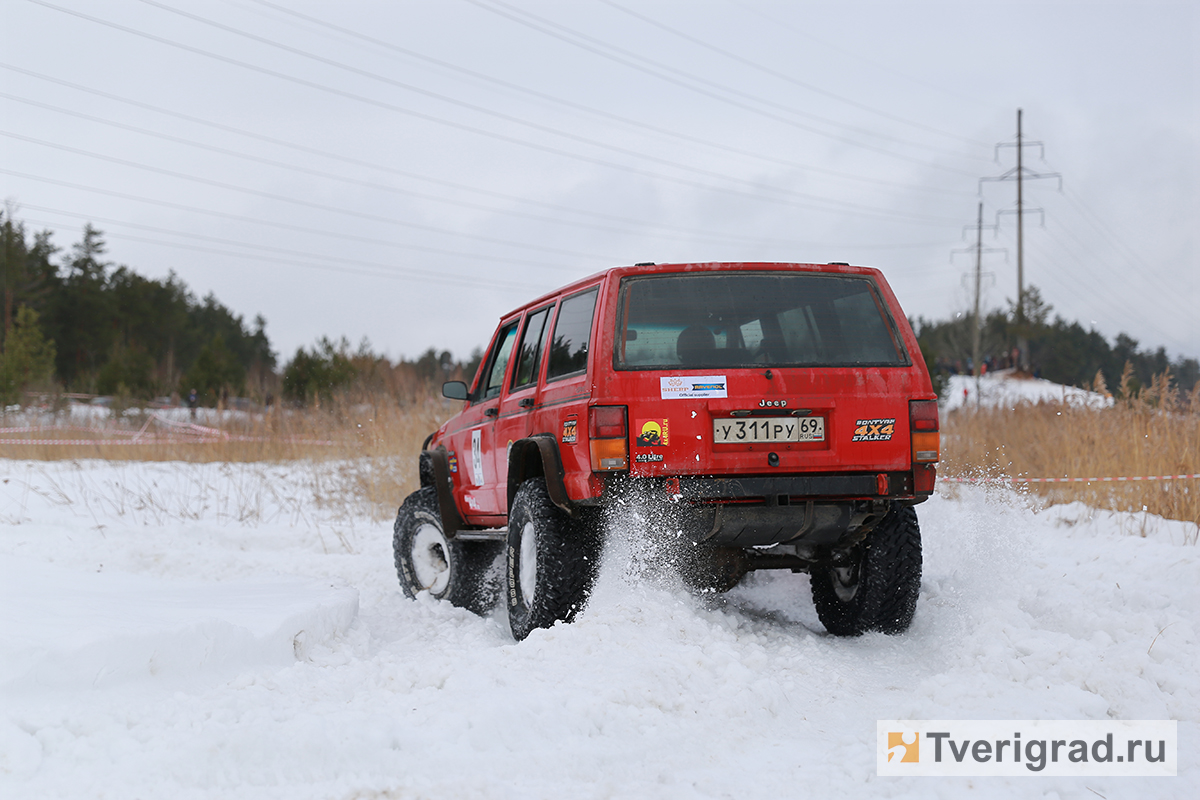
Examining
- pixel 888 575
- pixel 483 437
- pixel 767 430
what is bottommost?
pixel 888 575

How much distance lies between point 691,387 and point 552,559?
44.4 inches

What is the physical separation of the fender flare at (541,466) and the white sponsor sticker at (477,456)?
2.79 ft

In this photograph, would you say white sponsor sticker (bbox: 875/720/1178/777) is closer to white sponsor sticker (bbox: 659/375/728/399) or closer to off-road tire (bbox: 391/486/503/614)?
white sponsor sticker (bbox: 659/375/728/399)

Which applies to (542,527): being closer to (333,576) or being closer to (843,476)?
(843,476)

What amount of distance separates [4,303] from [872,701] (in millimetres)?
53932

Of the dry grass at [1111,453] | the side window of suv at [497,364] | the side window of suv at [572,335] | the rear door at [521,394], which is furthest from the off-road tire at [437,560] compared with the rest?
the dry grass at [1111,453]

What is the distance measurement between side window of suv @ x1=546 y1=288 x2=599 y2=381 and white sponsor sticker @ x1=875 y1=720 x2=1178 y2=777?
7.40 ft

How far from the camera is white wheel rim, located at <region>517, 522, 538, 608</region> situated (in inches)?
206

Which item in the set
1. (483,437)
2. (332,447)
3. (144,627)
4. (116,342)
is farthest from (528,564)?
(116,342)

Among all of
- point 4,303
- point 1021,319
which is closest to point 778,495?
point 4,303

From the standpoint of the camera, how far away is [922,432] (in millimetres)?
4867

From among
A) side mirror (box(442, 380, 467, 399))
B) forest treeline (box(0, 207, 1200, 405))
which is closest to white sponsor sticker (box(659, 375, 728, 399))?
side mirror (box(442, 380, 467, 399))

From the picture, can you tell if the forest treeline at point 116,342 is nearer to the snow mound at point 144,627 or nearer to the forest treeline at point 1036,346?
the snow mound at point 144,627

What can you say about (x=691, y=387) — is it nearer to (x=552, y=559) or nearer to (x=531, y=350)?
(x=552, y=559)
